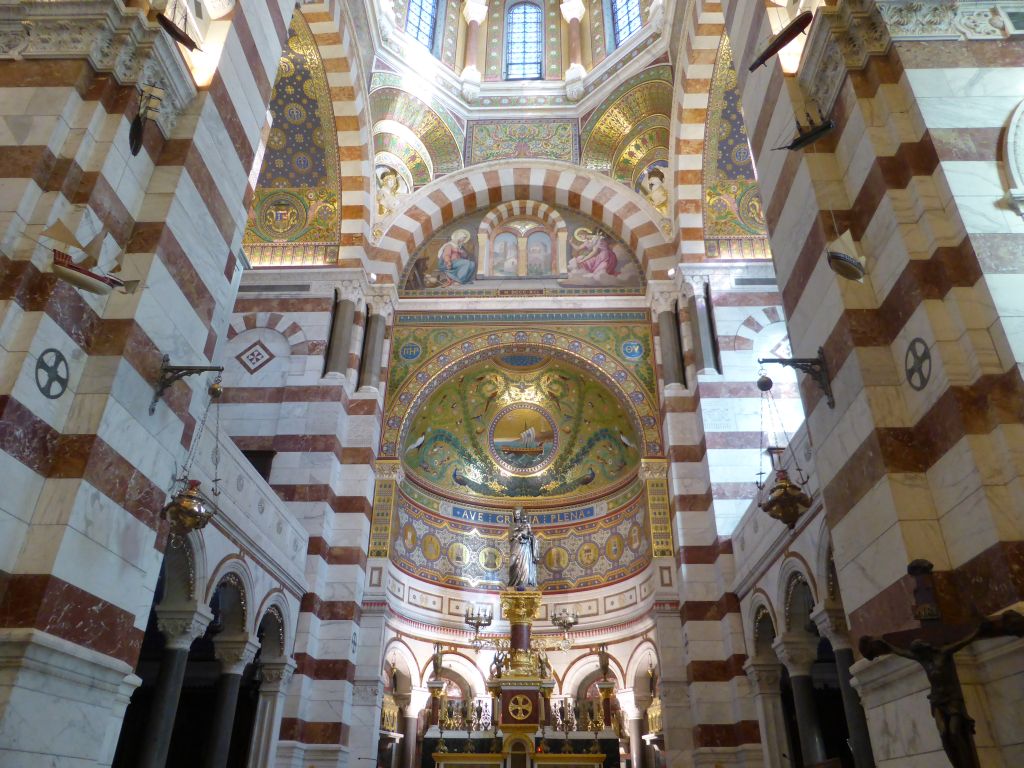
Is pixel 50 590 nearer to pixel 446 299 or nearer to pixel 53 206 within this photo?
pixel 53 206

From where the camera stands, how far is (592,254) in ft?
54.4

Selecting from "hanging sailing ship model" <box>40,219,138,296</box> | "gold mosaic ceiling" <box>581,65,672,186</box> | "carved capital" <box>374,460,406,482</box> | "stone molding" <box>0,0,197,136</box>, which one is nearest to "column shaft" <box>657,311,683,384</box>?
"gold mosaic ceiling" <box>581,65,672,186</box>

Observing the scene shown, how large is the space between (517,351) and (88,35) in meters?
10.4

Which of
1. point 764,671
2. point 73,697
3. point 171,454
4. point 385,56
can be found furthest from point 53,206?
point 385,56

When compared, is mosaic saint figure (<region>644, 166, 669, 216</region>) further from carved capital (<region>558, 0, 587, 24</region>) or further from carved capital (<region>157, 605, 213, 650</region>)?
carved capital (<region>157, 605, 213, 650</region>)

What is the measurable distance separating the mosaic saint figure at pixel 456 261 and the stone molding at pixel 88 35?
10201 millimetres

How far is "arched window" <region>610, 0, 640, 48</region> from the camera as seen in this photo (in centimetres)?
1720

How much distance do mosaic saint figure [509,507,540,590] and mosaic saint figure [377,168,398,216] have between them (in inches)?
282

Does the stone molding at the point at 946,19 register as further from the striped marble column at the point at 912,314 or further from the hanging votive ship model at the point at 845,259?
the hanging votive ship model at the point at 845,259

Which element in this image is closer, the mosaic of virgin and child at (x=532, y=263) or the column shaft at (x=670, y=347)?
the column shaft at (x=670, y=347)

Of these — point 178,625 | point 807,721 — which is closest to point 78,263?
point 178,625

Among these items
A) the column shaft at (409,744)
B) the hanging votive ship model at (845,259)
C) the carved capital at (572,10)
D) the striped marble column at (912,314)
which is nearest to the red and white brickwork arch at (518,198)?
the carved capital at (572,10)

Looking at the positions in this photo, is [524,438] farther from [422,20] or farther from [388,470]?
[422,20]

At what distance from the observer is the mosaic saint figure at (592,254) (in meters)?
16.4
